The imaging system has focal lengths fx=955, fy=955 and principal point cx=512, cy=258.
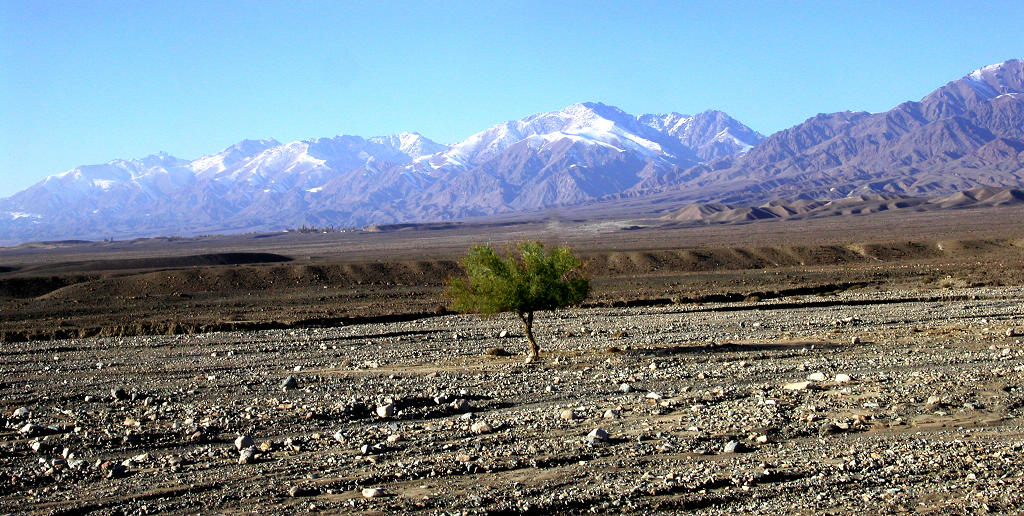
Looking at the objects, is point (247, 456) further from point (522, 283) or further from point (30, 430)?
point (522, 283)

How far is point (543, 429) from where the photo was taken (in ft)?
49.0

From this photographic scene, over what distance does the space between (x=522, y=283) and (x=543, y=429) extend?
10.2 m

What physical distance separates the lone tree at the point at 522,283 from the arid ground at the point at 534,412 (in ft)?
4.78

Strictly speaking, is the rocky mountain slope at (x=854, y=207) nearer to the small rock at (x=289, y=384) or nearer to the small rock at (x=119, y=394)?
the small rock at (x=289, y=384)

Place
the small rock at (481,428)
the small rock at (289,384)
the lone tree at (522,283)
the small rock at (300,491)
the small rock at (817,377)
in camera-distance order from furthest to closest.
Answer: the lone tree at (522,283) < the small rock at (289,384) < the small rock at (817,377) < the small rock at (481,428) < the small rock at (300,491)

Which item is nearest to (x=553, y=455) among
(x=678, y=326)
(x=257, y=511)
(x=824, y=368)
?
(x=257, y=511)

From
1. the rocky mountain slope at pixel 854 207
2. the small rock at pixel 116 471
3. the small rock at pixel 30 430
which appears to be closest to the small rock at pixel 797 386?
the small rock at pixel 116 471

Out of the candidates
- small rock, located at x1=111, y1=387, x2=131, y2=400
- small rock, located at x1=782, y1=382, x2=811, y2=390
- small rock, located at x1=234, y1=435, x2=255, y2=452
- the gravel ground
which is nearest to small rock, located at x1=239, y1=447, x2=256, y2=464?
the gravel ground

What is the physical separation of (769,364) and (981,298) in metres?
23.3

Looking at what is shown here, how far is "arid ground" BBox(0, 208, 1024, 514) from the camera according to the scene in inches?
451

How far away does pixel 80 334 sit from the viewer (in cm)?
3828

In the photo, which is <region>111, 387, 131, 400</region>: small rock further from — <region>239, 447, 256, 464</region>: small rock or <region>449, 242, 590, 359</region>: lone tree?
<region>449, 242, 590, 359</region>: lone tree

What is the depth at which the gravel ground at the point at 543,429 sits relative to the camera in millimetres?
11312

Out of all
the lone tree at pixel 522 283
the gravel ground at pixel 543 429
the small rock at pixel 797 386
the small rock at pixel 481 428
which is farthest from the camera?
the lone tree at pixel 522 283
